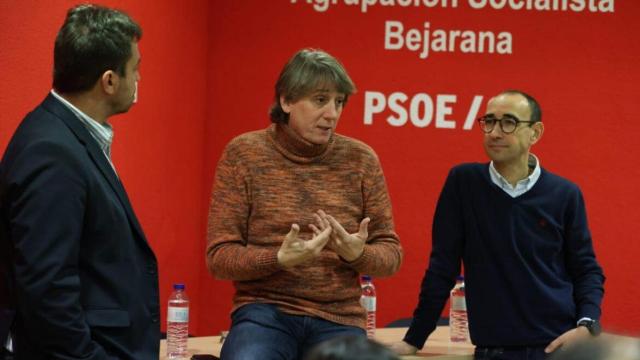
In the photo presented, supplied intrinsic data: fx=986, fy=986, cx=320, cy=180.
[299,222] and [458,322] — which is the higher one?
[299,222]

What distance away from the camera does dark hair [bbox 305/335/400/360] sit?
4.13ft

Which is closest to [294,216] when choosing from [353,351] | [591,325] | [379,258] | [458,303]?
[379,258]

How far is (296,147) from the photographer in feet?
11.0

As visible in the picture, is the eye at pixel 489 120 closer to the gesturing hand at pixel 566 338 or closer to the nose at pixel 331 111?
the nose at pixel 331 111

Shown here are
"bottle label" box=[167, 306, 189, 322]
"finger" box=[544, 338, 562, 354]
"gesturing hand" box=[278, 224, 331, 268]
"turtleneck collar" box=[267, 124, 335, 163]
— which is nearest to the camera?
"gesturing hand" box=[278, 224, 331, 268]

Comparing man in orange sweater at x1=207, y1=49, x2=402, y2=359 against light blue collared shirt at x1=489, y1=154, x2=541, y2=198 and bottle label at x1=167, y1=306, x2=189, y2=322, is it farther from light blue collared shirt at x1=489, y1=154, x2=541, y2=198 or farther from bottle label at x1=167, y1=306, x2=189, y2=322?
light blue collared shirt at x1=489, y1=154, x2=541, y2=198

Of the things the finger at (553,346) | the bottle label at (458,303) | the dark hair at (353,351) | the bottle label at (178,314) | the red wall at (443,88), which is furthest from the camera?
the red wall at (443,88)

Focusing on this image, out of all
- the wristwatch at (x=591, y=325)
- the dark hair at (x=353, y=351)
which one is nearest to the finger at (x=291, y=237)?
the wristwatch at (x=591, y=325)

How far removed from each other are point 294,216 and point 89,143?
945 mm

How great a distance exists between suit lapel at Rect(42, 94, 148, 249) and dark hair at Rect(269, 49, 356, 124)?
98cm

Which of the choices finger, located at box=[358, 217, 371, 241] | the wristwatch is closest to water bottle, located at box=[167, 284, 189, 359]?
finger, located at box=[358, 217, 371, 241]

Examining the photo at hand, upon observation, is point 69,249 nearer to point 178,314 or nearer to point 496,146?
point 178,314

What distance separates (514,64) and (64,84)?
3.40 m

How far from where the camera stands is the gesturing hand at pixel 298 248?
3018mm
